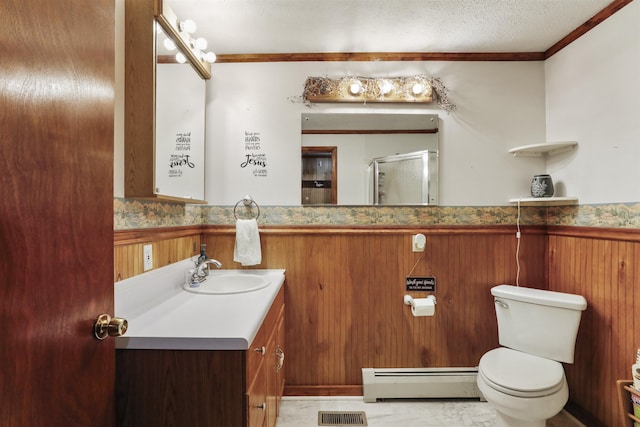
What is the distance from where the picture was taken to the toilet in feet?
4.76

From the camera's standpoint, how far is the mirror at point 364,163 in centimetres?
204

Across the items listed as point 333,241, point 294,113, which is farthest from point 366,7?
point 333,241

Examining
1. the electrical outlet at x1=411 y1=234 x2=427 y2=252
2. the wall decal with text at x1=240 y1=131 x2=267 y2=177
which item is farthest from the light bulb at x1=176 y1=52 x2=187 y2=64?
the electrical outlet at x1=411 y1=234 x2=427 y2=252

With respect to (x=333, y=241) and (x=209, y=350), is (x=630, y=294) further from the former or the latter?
(x=209, y=350)

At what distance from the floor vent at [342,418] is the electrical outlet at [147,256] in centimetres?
136

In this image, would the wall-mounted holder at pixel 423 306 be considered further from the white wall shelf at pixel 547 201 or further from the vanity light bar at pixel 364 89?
the vanity light bar at pixel 364 89

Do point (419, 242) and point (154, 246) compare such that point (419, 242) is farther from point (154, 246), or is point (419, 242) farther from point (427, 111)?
point (154, 246)

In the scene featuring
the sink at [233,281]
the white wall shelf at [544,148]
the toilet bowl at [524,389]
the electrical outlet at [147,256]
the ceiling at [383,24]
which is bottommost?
the toilet bowl at [524,389]

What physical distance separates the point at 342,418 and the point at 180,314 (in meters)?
1.28

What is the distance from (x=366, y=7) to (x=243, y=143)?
1104 millimetres

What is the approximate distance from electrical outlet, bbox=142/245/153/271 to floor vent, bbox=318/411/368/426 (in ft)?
4.46

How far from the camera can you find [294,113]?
80.6 inches

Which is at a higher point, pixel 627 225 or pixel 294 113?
pixel 294 113

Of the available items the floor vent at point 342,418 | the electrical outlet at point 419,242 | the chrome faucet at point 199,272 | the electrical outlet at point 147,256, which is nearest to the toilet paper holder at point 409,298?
the electrical outlet at point 419,242
